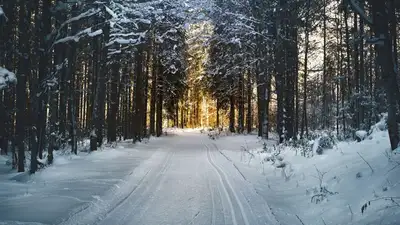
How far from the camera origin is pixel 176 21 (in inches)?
932

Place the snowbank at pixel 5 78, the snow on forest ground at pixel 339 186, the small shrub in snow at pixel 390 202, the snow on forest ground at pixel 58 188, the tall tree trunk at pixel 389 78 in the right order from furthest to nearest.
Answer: the snowbank at pixel 5 78 < the tall tree trunk at pixel 389 78 < the snow on forest ground at pixel 58 188 < the snow on forest ground at pixel 339 186 < the small shrub in snow at pixel 390 202

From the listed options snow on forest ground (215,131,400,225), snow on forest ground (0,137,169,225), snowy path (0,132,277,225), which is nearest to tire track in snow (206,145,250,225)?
snowy path (0,132,277,225)

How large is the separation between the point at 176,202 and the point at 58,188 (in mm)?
3124

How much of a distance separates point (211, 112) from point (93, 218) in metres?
63.5

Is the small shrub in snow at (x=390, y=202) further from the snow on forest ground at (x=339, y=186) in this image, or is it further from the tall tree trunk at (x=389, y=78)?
the tall tree trunk at (x=389, y=78)

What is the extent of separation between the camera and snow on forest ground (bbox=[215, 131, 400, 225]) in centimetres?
584

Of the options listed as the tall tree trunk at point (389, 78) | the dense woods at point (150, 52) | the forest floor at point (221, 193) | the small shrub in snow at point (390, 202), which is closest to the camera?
the small shrub in snow at point (390, 202)

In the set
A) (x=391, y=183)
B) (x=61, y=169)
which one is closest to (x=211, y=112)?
(x=61, y=169)

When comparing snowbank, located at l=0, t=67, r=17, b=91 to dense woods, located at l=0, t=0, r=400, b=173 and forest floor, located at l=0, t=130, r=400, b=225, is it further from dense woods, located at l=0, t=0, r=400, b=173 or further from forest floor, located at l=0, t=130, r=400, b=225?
forest floor, located at l=0, t=130, r=400, b=225

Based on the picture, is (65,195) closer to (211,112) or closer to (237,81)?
(237,81)

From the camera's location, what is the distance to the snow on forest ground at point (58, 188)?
618cm

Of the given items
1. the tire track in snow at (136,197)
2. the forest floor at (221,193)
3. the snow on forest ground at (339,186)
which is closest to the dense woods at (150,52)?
the snow on forest ground at (339,186)

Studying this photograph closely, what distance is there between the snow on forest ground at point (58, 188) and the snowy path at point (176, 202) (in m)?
0.19

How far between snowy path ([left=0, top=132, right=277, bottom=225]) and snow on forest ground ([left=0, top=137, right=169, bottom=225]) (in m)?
0.19
